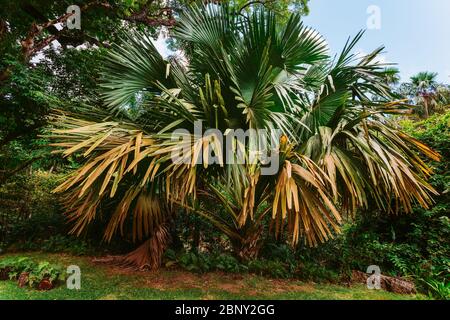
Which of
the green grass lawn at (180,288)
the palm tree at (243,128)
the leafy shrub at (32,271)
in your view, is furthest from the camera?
the leafy shrub at (32,271)

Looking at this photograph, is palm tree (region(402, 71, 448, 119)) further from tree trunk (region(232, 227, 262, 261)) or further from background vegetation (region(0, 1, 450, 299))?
tree trunk (region(232, 227, 262, 261))

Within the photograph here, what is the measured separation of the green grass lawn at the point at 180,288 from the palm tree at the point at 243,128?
1.34 feet

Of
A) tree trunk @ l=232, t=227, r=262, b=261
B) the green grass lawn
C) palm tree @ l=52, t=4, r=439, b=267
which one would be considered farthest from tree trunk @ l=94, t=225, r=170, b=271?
tree trunk @ l=232, t=227, r=262, b=261

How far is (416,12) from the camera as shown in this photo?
626 centimetres

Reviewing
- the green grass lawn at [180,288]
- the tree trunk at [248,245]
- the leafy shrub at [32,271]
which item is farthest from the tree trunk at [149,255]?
the tree trunk at [248,245]

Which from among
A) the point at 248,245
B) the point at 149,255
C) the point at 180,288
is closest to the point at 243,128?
the point at 248,245

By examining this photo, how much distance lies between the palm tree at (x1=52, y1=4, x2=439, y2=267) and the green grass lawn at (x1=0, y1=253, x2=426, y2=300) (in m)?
0.41

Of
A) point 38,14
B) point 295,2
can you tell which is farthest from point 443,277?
point 38,14

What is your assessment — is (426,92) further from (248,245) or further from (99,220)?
(99,220)

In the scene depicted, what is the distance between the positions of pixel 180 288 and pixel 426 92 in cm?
1977

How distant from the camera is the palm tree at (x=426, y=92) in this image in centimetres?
1564

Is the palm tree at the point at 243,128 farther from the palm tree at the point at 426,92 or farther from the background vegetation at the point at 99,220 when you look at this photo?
the palm tree at the point at 426,92

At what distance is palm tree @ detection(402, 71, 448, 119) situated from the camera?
1564 centimetres
